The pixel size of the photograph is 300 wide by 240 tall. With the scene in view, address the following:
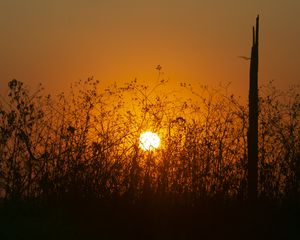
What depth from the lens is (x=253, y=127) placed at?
30.9 feet

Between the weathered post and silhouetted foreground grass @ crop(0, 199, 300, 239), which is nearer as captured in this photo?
silhouetted foreground grass @ crop(0, 199, 300, 239)

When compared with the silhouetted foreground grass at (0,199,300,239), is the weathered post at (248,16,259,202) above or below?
above

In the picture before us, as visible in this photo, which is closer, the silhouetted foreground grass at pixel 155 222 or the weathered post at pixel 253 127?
the silhouetted foreground grass at pixel 155 222

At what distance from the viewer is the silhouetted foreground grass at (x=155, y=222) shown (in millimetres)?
7926

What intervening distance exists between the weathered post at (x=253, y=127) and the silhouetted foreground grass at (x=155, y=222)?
1.26ft

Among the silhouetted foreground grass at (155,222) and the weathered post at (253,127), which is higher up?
the weathered post at (253,127)

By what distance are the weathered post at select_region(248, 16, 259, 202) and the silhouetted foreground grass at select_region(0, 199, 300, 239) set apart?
15.1 inches

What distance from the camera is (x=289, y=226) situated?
8.36m

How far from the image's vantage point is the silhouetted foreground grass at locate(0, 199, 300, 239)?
7.93 m

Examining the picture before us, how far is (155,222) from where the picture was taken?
8109 millimetres

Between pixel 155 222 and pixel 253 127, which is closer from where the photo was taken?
pixel 155 222

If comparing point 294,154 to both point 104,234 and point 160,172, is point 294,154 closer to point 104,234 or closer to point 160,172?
point 160,172

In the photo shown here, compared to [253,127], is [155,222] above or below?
below

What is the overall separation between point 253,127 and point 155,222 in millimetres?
2415
